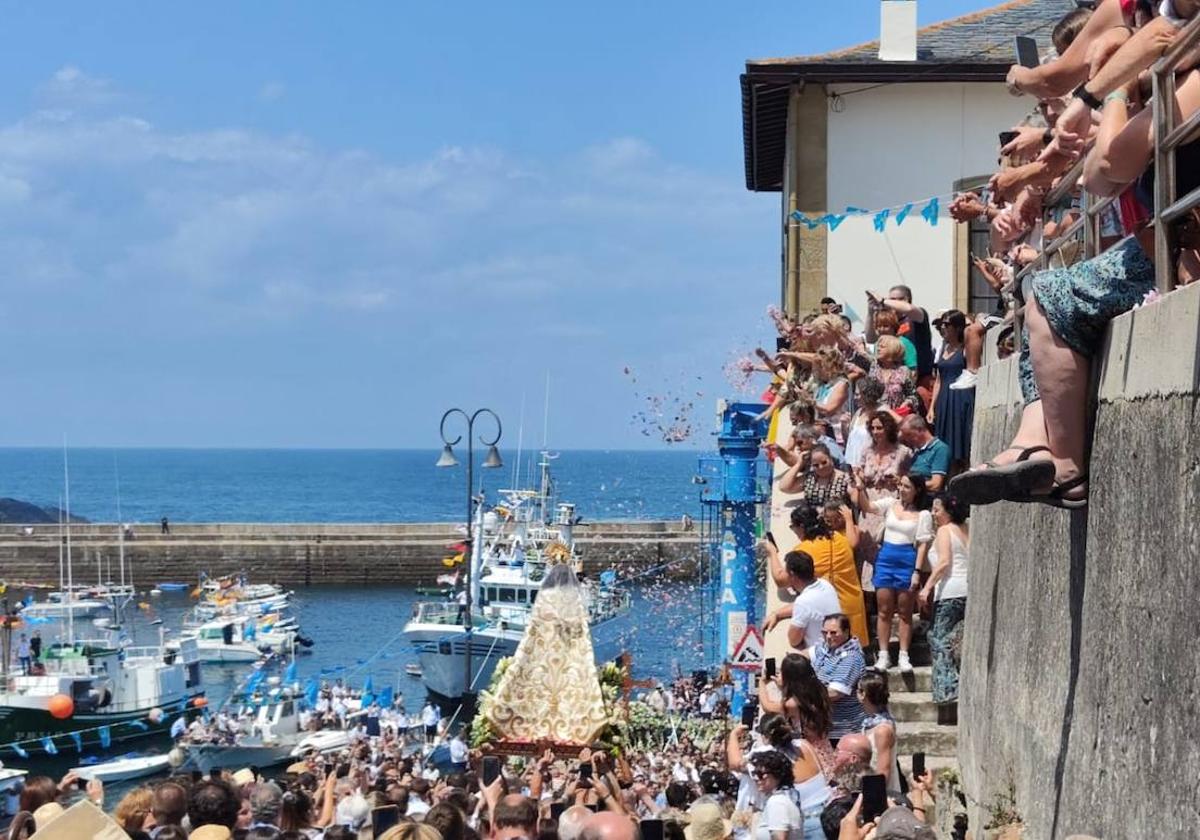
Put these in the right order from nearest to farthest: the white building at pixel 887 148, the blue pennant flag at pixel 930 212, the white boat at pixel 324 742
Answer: the blue pennant flag at pixel 930 212 < the white building at pixel 887 148 < the white boat at pixel 324 742

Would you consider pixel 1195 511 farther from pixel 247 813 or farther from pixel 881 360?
pixel 881 360

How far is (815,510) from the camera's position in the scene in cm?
1050

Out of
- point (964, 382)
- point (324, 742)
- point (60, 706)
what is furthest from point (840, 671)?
point (60, 706)

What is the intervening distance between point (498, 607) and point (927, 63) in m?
37.9

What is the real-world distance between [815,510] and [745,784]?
2.93m

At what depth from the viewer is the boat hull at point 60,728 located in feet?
156

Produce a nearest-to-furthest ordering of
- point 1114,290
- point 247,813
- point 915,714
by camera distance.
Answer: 1. point 1114,290
2. point 247,813
3. point 915,714

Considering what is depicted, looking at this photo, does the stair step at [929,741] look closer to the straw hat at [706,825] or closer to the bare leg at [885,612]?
the bare leg at [885,612]

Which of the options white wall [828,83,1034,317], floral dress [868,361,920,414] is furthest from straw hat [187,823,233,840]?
white wall [828,83,1034,317]

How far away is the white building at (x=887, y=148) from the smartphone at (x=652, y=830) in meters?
14.7

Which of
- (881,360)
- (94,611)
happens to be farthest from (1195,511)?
(94,611)

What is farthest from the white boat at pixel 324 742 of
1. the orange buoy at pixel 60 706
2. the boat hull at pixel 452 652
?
the boat hull at pixel 452 652

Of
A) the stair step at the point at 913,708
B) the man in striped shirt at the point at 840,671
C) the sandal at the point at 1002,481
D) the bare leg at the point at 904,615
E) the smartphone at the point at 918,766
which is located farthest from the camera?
the bare leg at the point at 904,615

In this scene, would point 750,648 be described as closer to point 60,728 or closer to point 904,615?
point 904,615
